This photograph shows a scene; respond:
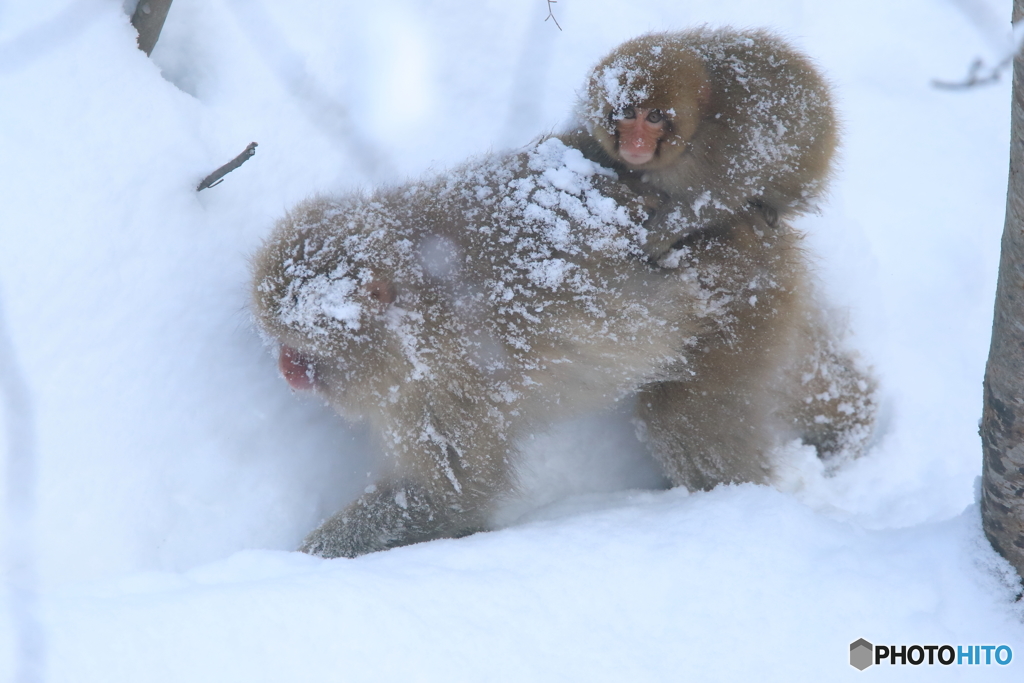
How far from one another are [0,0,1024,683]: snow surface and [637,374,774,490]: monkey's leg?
139 millimetres

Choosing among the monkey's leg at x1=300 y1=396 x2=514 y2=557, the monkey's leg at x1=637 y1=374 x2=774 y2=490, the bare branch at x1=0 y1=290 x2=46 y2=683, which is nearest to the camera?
the bare branch at x1=0 y1=290 x2=46 y2=683

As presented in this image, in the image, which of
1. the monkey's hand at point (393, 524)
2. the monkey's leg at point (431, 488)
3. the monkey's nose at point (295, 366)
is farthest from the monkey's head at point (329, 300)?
the monkey's hand at point (393, 524)

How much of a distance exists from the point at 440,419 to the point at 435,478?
18 centimetres

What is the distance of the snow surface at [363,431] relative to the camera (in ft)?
5.11

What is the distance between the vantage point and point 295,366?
6.99 feet

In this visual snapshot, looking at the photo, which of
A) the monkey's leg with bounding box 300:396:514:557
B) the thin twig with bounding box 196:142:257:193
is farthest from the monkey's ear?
the thin twig with bounding box 196:142:257:193

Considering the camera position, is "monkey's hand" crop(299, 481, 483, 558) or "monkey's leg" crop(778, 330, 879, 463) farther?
"monkey's leg" crop(778, 330, 879, 463)

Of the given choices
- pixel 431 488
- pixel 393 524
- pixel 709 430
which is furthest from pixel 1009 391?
pixel 393 524

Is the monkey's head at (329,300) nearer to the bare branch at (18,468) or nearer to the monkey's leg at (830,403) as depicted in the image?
the bare branch at (18,468)

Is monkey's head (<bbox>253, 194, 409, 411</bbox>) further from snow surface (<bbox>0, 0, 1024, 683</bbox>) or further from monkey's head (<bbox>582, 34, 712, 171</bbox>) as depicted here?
monkey's head (<bbox>582, 34, 712, 171</bbox>)

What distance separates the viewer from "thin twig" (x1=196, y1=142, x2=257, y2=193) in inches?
87.1

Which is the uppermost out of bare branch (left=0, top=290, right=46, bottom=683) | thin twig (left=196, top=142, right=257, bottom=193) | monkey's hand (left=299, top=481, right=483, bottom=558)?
thin twig (left=196, top=142, right=257, bottom=193)

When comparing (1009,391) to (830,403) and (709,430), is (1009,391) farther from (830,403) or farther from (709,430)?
(830,403)

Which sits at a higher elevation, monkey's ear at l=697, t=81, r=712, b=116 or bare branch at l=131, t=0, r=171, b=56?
bare branch at l=131, t=0, r=171, b=56
